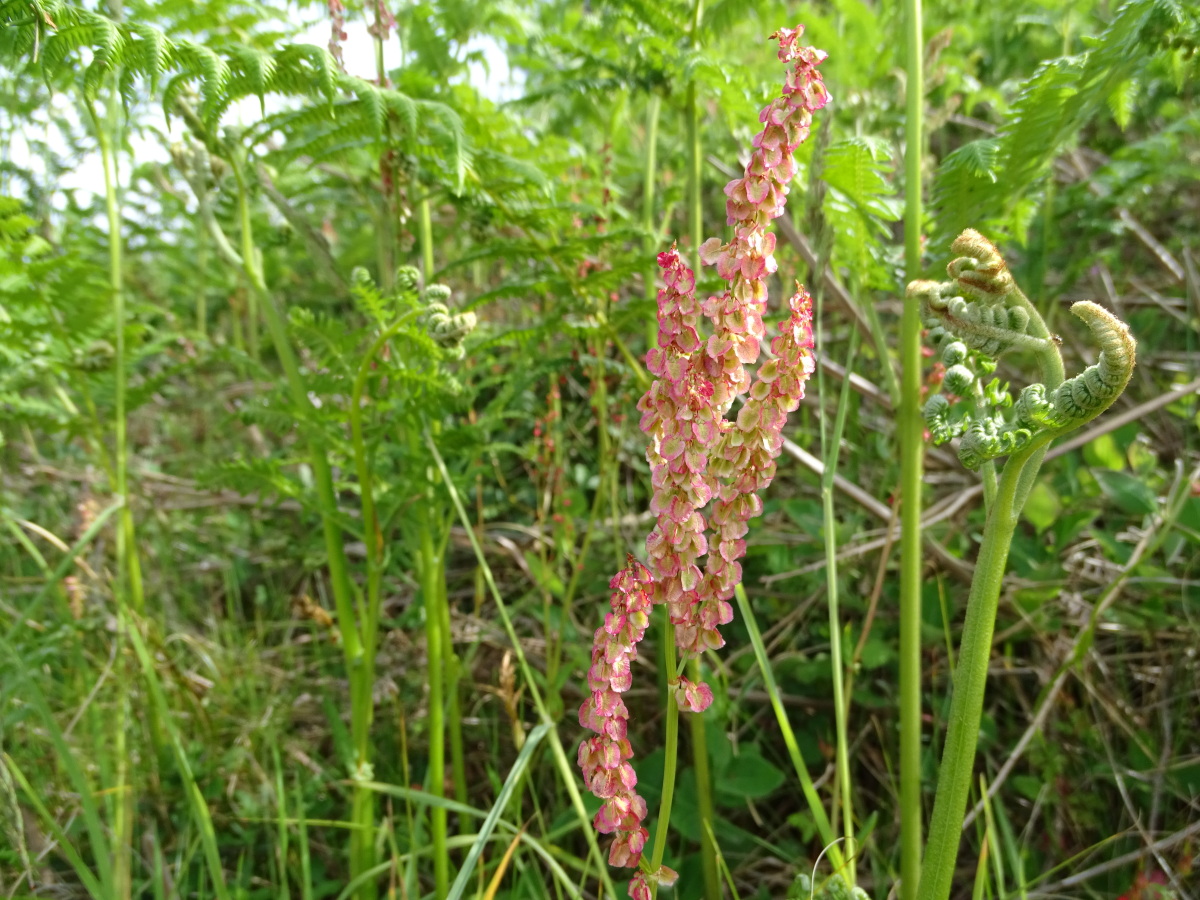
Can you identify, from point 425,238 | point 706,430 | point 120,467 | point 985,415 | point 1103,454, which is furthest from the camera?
point 1103,454

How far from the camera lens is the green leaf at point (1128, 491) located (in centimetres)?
183

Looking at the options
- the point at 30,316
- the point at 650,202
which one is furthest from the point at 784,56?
the point at 30,316

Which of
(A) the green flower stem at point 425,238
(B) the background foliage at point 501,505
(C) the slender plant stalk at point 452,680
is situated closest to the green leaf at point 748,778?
(B) the background foliage at point 501,505

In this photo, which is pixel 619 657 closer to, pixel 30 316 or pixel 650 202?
pixel 650 202

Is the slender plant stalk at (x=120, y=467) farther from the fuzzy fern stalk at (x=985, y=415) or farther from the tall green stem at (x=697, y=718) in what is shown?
the fuzzy fern stalk at (x=985, y=415)

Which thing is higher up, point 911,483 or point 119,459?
point 119,459

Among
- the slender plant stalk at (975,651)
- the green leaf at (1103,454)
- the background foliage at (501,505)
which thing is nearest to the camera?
the slender plant stalk at (975,651)

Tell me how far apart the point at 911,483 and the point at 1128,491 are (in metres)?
0.76

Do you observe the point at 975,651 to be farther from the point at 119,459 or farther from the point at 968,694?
the point at 119,459

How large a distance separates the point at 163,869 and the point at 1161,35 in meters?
2.13

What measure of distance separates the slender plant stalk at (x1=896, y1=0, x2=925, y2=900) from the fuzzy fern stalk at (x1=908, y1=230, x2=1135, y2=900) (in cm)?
29

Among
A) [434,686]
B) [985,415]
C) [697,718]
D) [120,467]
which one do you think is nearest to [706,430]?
[985,415]

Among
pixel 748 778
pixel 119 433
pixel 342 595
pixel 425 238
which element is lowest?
pixel 748 778

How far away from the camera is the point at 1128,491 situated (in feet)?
6.10
